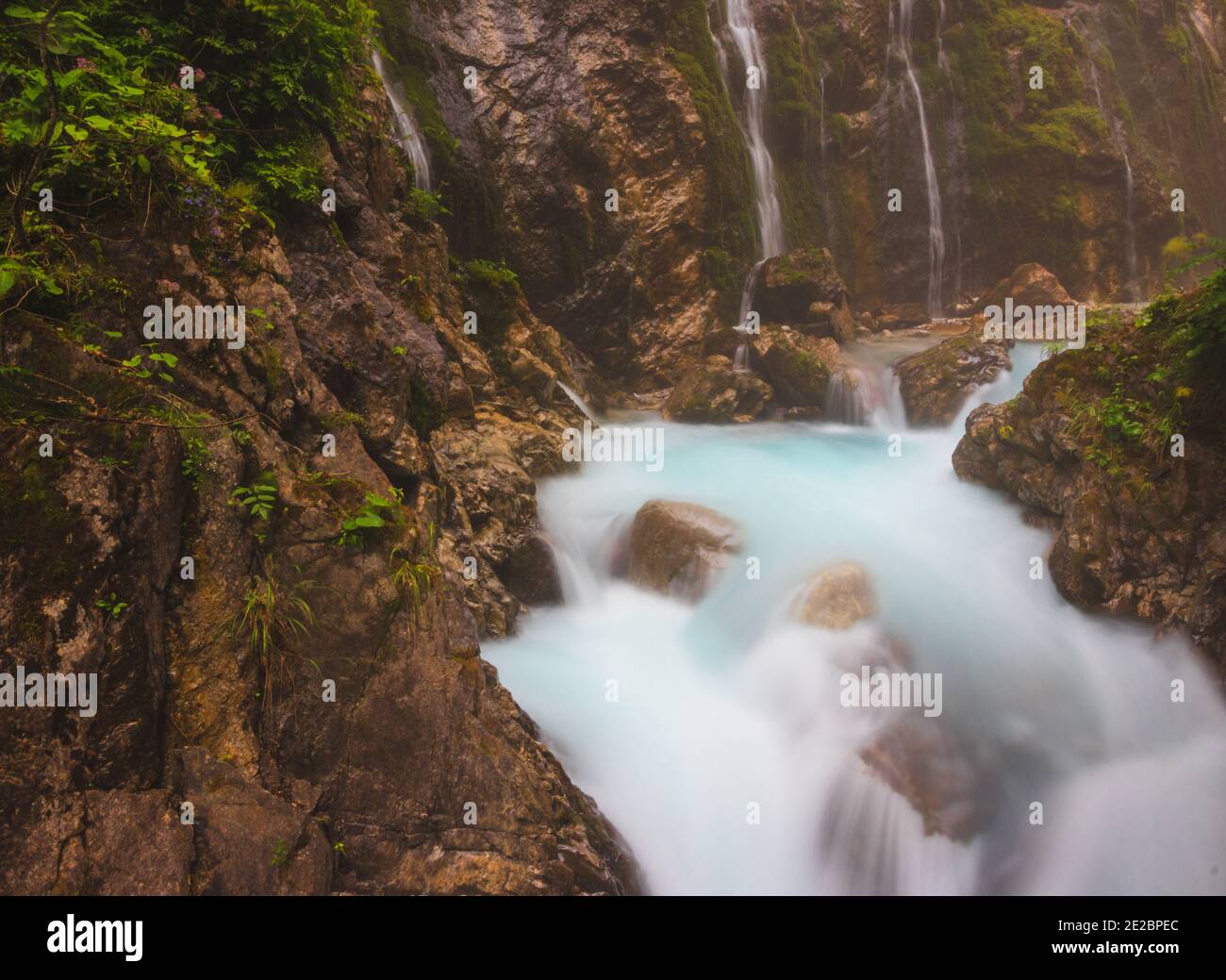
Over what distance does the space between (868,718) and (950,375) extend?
26.1 feet

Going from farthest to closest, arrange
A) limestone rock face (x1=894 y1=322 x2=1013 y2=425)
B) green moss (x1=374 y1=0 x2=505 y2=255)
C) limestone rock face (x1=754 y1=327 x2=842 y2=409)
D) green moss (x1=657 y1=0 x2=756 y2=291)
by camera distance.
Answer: green moss (x1=657 y1=0 x2=756 y2=291) < limestone rock face (x1=754 y1=327 x2=842 y2=409) < limestone rock face (x1=894 y1=322 x2=1013 y2=425) < green moss (x1=374 y1=0 x2=505 y2=255)

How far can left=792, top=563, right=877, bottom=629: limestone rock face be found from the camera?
23.1 feet

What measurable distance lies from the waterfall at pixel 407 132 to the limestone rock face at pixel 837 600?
306 inches

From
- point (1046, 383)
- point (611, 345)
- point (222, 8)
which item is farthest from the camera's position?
point (611, 345)

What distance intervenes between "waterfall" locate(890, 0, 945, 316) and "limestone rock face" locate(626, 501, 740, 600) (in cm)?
1371

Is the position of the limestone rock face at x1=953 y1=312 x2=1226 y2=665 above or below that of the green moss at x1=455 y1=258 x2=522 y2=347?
below

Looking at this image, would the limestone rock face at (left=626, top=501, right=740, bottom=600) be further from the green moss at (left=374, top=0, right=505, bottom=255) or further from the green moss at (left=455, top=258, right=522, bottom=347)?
the green moss at (left=374, top=0, right=505, bottom=255)

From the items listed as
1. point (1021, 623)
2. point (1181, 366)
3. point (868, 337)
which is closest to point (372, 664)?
point (1021, 623)

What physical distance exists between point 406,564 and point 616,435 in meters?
7.19

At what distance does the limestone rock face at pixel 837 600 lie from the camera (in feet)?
23.1

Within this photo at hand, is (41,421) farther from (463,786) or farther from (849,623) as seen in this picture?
(849,623)

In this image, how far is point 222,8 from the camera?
564 centimetres

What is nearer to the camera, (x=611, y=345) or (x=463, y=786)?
(x=463, y=786)

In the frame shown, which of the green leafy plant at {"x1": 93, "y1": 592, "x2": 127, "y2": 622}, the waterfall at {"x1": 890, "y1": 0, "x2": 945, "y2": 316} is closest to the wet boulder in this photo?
the waterfall at {"x1": 890, "y1": 0, "x2": 945, "y2": 316}
